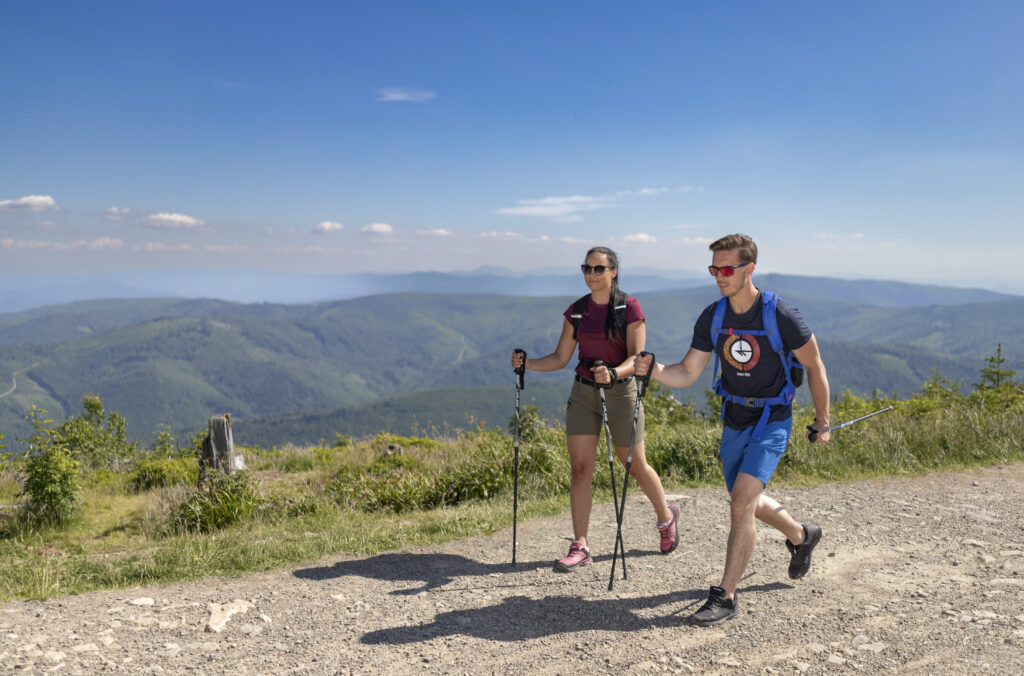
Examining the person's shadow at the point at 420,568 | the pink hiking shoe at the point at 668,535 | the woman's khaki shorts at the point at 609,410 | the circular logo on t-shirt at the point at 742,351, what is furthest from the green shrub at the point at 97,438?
the circular logo on t-shirt at the point at 742,351

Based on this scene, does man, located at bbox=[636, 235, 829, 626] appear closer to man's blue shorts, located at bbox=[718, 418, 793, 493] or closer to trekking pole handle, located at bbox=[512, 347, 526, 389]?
man's blue shorts, located at bbox=[718, 418, 793, 493]

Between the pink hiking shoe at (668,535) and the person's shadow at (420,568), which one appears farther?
the pink hiking shoe at (668,535)

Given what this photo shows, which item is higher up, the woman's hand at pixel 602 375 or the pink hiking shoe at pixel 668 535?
the woman's hand at pixel 602 375

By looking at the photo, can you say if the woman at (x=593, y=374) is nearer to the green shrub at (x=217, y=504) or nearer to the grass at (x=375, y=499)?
the grass at (x=375, y=499)

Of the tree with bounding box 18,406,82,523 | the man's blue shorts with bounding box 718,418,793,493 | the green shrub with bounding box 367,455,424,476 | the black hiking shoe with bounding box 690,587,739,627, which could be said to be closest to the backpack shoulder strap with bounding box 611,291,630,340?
the man's blue shorts with bounding box 718,418,793,493

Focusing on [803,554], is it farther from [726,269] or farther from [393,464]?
[393,464]

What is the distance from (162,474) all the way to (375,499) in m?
4.95

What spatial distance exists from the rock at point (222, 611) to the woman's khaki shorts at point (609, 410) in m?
2.90

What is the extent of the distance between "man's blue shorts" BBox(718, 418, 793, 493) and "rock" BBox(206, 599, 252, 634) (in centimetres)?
375

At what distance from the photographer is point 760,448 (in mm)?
4613

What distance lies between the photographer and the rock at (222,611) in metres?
4.62

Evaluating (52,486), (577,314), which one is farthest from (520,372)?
(52,486)

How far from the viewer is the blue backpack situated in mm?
4539

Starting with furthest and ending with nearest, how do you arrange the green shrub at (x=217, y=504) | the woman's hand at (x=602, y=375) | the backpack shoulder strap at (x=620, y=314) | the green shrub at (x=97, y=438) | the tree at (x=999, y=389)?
the green shrub at (x=97, y=438), the tree at (x=999, y=389), the green shrub at (x=217, y=504), the backpack shoulder strap at (x=620, y=314), the woman's hand at (x=602, y=375)
